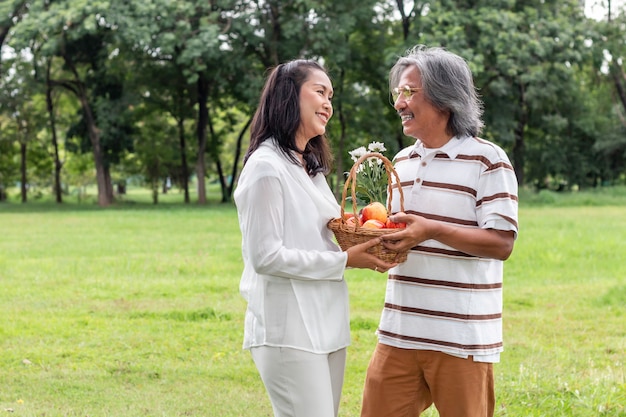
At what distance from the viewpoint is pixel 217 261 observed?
13414 mm

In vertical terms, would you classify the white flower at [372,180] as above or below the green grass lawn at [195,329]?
above

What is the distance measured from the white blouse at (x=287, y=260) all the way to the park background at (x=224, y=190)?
0.80 metres

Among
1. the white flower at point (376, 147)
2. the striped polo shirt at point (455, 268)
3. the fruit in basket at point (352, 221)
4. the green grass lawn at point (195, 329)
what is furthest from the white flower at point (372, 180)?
the green grass lawn at point (195, 329)

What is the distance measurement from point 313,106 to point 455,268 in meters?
0.87

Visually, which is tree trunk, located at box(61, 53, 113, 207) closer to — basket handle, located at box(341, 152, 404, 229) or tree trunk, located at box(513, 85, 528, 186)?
tree trunk, located at box(513, 85, 528, 186)

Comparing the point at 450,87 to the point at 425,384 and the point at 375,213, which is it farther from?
the point at 425,384

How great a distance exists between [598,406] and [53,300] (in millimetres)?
6700

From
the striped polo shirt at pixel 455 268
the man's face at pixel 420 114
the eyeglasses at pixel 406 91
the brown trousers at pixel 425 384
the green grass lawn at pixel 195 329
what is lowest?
the green grass lawn at pixel 195 329

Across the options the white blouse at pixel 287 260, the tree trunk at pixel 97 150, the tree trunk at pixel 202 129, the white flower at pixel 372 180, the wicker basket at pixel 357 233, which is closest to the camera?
the white blouse at pixel 287 260

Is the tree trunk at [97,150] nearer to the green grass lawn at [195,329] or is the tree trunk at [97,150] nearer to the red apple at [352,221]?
the green grass lawn at [195,329]

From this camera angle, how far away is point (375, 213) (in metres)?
3.43

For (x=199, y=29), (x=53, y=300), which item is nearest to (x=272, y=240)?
(x=53, y=300)

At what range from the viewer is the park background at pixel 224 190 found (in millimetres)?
6902

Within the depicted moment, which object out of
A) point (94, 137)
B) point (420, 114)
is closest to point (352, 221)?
point (420, 114)
